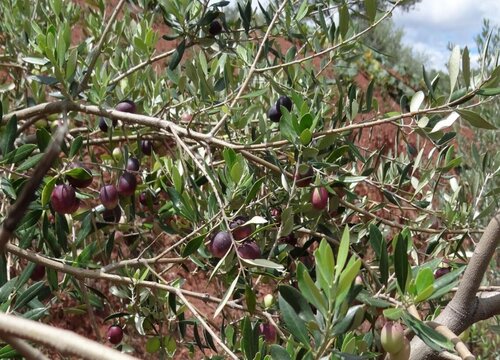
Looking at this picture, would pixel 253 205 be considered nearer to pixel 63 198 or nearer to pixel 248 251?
pixel 248 251

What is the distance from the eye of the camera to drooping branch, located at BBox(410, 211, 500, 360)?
35.4 inches

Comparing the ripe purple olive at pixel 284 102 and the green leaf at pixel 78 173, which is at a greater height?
the green leaf at pixel 78 173

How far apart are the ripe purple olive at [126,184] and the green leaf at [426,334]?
0.77 meters

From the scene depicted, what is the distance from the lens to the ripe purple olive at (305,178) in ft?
3.80

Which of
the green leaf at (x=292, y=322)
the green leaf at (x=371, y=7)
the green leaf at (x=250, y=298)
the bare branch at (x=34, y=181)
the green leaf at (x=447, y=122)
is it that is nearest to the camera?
the bare branch at (x=34, y=181)

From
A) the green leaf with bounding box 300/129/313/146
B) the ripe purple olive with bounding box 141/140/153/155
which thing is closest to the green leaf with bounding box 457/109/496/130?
the green leaf with bounding box 300/129/313/146

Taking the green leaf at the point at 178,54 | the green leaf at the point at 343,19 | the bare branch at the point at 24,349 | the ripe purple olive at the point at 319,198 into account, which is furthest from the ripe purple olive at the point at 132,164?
the bare branch at the point at 24,349

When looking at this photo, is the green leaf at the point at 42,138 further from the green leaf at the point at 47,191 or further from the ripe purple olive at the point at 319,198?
the ripe purple olive at the point at 319,198

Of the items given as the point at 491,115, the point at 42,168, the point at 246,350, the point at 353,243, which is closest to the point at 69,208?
the point at 246,350

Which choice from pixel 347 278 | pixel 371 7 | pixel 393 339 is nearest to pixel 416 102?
pixel 371 7

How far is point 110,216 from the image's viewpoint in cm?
155

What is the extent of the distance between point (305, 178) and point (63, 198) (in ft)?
1.60

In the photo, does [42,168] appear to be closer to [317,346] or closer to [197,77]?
[317,346]

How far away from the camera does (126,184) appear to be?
1294 mm
